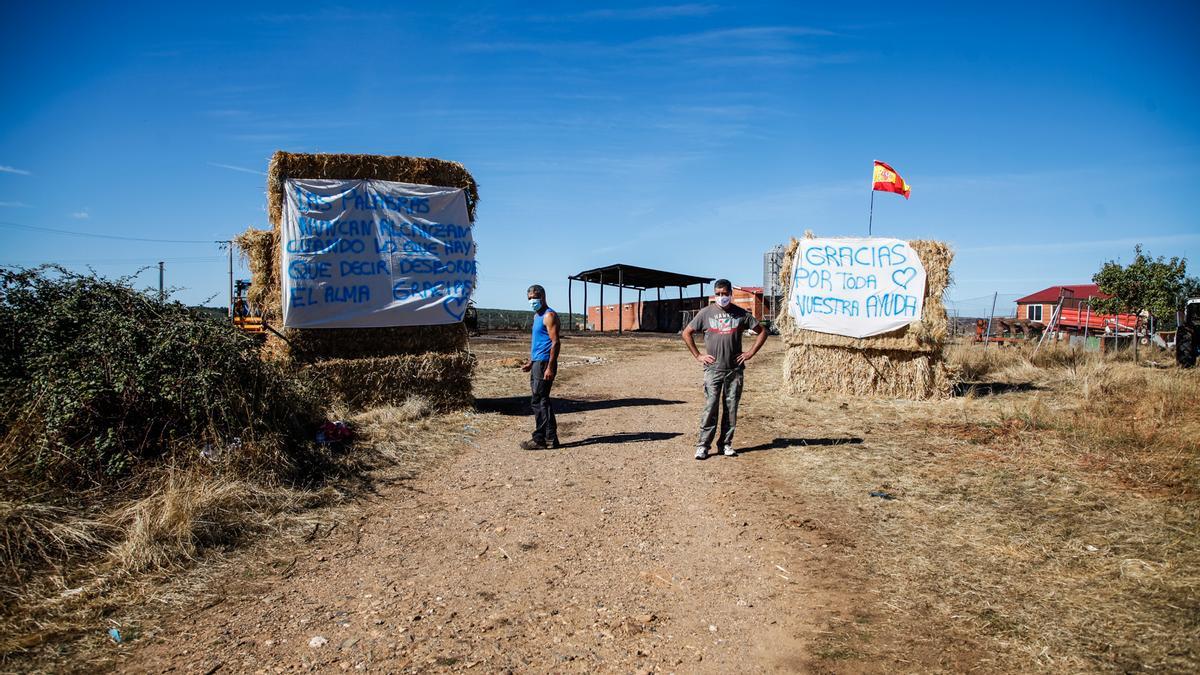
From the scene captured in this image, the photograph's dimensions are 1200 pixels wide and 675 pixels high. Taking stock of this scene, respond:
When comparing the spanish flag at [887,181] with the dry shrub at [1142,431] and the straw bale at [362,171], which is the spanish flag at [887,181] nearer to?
the dry shrub at [1142,431]

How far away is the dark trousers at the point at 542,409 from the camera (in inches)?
298

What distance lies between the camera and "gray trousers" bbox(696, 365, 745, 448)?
726cm

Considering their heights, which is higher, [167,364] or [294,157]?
[294,157]

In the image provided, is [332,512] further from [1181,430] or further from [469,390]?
[1181,430]

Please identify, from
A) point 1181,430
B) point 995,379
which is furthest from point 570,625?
point 995,379

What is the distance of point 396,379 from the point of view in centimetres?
914

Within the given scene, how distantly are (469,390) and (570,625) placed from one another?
662 centimetres

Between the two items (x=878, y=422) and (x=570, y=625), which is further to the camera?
(x=878, y=422)

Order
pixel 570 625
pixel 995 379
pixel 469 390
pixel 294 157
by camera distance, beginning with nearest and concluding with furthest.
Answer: pixel 570 625 → pixel 294 157 → pixel 469 390 → pixel 995 379

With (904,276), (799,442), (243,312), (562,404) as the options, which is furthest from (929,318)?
(243,312)

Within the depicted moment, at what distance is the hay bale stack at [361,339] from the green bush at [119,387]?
7.73 feet

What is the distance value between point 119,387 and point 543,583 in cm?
379

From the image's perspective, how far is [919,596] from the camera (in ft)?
12.5

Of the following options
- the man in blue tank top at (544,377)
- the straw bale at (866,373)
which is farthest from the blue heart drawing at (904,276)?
the man in blue tank top at (544,377)
